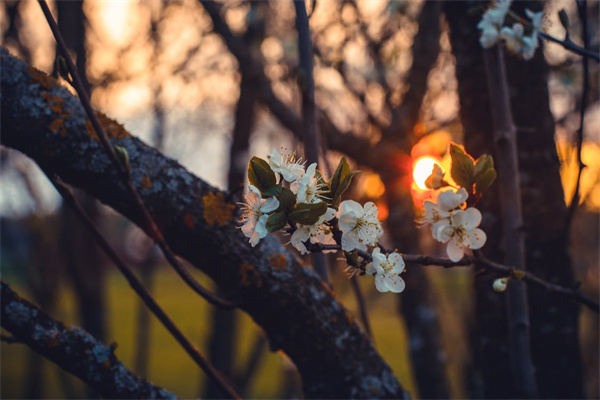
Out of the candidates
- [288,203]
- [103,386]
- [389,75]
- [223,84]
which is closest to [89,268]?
[223,84]

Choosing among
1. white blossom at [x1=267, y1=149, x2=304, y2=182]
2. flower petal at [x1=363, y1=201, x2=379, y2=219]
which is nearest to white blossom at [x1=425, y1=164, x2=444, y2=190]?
flower petal at [x1=363, y1=201, x2=379, y2=219]

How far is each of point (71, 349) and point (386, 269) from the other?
74 cm

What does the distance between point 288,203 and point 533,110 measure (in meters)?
1.27

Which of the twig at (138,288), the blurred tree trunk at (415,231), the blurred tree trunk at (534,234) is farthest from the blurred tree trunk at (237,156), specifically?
the twig at (138,288)

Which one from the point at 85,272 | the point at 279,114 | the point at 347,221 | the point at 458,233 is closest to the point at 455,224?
the point at 458,233

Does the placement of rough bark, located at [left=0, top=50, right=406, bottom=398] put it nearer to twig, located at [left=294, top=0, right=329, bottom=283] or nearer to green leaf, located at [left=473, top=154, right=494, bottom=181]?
twig, located at [left=294, top=0, right=329, bottom=283]

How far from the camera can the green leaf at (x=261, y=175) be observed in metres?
0.88

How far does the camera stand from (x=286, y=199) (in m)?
0.87

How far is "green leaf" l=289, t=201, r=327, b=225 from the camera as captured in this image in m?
0.83

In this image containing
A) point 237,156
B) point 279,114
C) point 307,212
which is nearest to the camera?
point 307,212

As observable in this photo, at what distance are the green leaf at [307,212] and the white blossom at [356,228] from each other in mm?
62

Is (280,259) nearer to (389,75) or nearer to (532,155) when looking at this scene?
(532,155)

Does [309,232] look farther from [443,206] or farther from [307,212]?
[443,206]

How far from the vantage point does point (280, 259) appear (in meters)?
1.37
